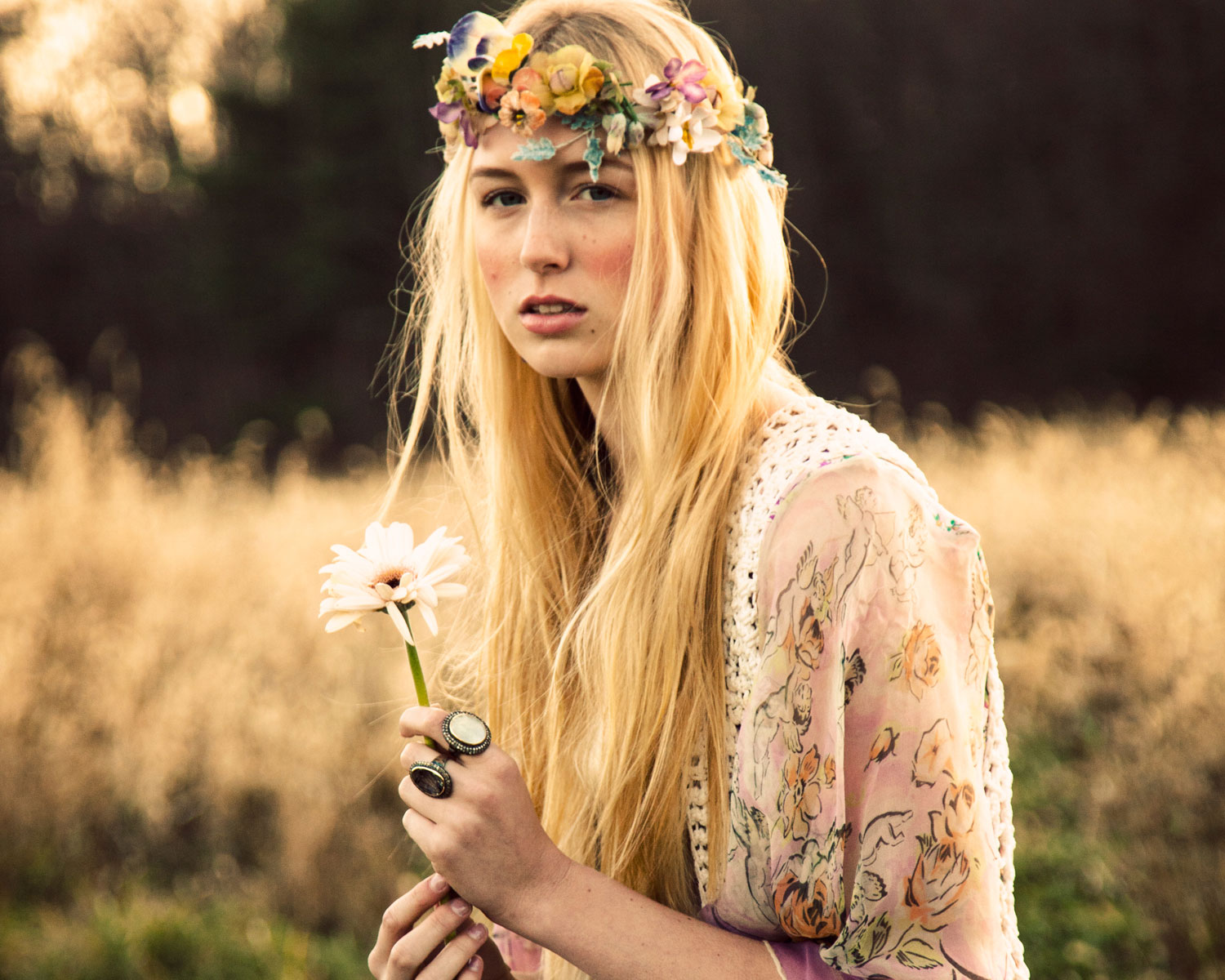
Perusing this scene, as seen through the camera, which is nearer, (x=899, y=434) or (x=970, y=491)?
(x=970, y=491)

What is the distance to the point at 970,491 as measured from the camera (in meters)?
7.20

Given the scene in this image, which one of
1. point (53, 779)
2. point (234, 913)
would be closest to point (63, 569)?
point (53, 779)

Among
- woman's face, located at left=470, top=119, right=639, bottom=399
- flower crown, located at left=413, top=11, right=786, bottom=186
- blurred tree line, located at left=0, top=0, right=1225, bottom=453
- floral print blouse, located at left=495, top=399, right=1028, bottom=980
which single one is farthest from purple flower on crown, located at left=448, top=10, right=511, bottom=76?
blurred tree line, located at left=0, top=0, right=1225, bottom=453

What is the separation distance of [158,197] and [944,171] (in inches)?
495

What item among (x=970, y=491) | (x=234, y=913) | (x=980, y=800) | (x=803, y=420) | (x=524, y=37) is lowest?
(x=234, y=913)

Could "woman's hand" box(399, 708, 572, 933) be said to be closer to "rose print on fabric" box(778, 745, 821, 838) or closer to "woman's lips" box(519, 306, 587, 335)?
"rose print on fabric" box(778, 745, 821, 838)

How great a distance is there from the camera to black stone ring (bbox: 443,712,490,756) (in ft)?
4.54

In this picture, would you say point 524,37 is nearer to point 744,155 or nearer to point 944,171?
point 744,155

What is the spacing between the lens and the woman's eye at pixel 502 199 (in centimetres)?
172

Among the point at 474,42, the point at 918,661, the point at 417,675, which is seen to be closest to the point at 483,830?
the point at 417,675

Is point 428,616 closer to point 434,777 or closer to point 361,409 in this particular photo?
point 434,777

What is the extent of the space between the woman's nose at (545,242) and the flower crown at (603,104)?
8cm

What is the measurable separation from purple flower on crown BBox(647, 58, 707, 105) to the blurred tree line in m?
14.6

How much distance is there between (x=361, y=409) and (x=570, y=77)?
1617 centimetres
